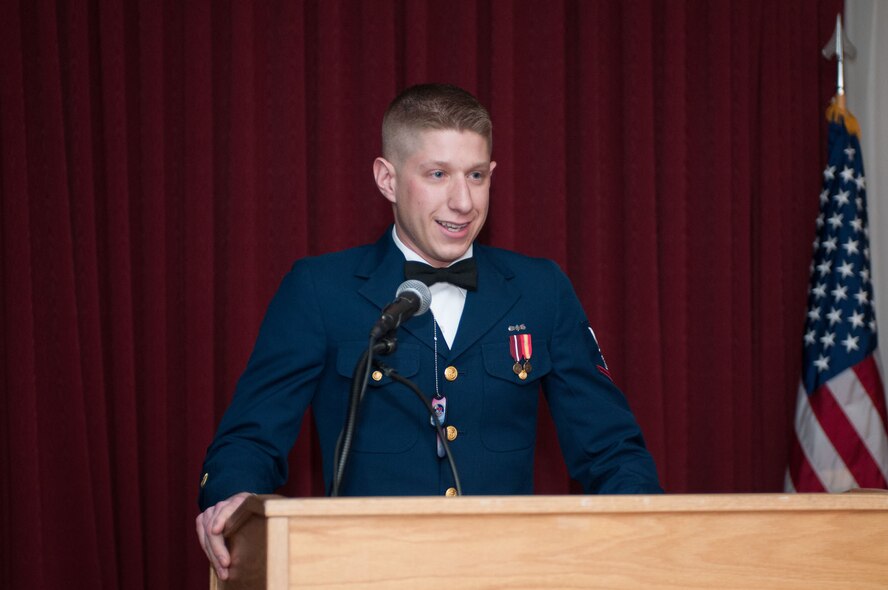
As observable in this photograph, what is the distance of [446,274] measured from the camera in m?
2.17

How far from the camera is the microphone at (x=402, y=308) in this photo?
5.18ft

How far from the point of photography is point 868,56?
3586 mm

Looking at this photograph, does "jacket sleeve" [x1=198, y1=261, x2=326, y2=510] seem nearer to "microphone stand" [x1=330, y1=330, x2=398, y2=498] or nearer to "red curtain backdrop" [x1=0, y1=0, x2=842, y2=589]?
"microphone stand" [x1=330, y1=330, x2=398, y2=498]

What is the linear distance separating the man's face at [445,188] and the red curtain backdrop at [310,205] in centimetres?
92

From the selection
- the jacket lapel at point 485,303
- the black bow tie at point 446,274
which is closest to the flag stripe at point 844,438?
the jacket lapel at point 485,303

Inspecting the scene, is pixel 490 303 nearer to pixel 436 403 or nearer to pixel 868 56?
pixel 436 403

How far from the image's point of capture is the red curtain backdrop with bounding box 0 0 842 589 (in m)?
2.78

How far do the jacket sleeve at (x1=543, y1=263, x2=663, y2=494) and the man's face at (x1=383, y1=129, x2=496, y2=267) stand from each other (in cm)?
31

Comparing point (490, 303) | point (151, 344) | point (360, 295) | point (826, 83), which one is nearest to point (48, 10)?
point (151, 344)

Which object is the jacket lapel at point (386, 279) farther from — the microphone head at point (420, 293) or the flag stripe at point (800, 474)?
the flag stripe at point (800, 474)

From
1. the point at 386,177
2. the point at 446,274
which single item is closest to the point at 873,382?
the point at 446,274

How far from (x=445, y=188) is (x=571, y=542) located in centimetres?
102

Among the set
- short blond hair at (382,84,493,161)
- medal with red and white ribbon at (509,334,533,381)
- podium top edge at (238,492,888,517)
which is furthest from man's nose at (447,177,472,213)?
podium top edge at (238,492,888,517)

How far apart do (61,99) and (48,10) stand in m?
0.24
